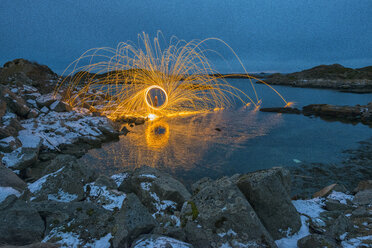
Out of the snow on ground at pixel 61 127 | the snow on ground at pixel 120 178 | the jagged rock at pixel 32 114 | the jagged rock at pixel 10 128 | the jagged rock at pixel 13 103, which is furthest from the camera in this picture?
the jagged rock at pixel 32 114

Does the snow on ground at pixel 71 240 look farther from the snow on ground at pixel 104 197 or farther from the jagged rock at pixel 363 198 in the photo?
the jagged rock at pixel 363 198

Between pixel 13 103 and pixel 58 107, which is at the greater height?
pixel 13 103

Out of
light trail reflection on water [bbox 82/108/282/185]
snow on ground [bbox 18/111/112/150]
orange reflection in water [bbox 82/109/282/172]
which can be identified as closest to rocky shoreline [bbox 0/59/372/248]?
light trail reflection on water [bbox 82/108/282/185]

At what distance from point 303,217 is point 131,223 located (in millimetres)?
3688

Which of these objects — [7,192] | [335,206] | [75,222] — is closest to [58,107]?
[7,192]

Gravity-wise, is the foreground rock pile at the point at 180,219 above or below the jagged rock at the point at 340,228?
above

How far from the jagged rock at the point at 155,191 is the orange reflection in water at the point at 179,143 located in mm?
4200

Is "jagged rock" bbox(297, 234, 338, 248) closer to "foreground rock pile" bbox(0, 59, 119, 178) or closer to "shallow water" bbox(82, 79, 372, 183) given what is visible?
"shallow water" bbox(82, 79, 372, 183)

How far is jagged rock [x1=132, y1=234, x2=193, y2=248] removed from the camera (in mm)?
2754

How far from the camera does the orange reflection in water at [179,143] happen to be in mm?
10719

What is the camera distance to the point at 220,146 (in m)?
13.3

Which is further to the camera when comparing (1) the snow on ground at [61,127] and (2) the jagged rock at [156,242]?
(1) the snow on ground at [61,127]

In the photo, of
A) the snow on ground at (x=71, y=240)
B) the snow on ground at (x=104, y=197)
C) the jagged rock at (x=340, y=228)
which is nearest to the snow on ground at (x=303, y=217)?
the jagged rock at (x=340, y=228)

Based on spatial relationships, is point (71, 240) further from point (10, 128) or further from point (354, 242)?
point (10, 128)
